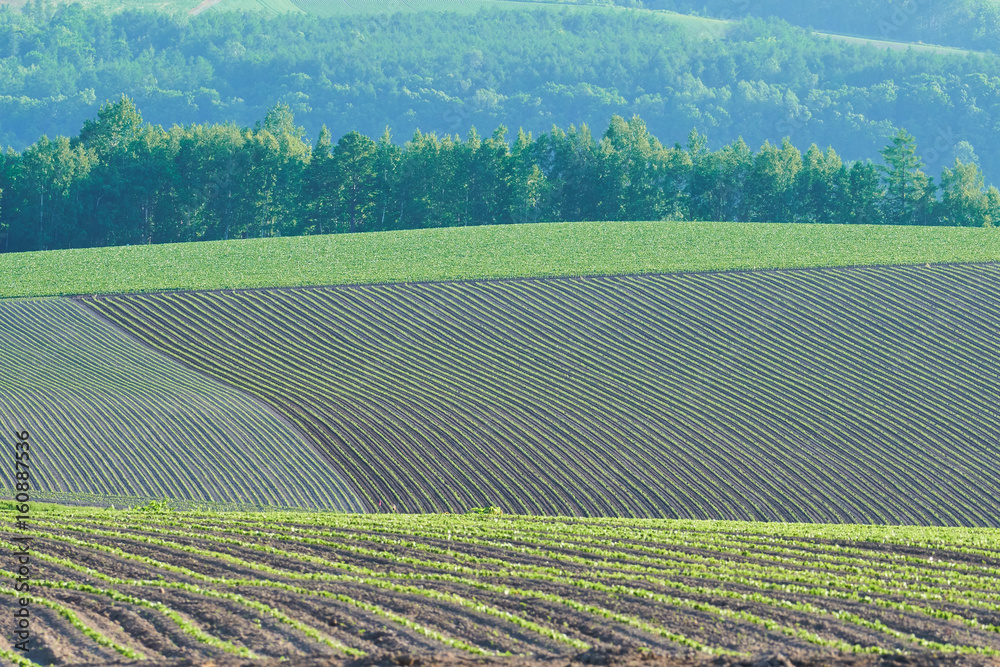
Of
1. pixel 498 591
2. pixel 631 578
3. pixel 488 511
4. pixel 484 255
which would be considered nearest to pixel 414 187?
pixel 484 255

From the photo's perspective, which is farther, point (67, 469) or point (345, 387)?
point (345, 387)

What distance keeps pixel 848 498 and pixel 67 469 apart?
21554 mm

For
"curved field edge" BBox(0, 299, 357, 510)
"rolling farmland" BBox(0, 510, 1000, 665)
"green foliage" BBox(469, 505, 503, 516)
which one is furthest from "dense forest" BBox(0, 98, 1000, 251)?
"rolling farmland" BBox(0, 510, 1000, 665)

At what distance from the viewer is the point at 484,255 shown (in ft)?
205

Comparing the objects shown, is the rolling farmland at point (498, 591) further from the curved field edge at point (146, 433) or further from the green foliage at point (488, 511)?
the curved field edge at point (146, 433)

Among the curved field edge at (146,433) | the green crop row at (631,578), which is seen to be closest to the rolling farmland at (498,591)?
the green crop row at (631,578)

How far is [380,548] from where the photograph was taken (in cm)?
2000

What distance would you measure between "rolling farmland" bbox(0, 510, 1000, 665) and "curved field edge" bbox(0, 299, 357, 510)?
26.0 ft

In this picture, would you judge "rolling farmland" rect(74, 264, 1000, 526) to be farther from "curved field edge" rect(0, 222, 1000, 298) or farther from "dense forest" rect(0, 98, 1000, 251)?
"dense forest" rect(0, 98, 1000, 251)

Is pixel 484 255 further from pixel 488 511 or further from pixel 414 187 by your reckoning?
pixel 488 511

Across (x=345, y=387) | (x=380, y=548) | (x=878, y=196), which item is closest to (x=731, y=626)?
(x=380, y=548)

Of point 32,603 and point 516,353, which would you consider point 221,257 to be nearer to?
point 516,353

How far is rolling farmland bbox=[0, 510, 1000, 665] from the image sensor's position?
14289 mm

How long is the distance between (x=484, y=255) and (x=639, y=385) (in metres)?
23.1
